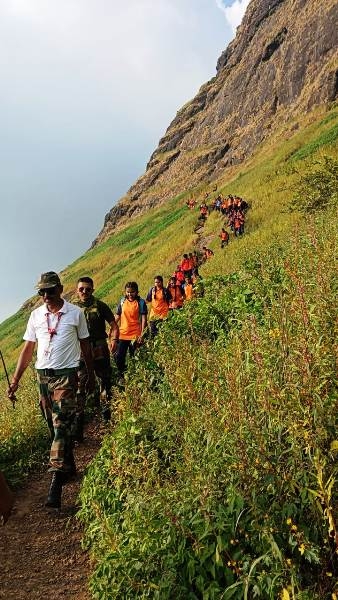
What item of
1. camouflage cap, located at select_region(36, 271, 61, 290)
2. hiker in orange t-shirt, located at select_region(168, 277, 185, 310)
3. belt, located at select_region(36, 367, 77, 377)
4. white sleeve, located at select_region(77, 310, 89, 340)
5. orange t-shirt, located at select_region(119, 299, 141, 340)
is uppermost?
camouflage cap, located at select_region(36, 271, 61, 290)

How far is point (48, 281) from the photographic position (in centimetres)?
530

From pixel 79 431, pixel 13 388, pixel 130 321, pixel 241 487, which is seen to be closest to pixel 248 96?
pixel 130 321

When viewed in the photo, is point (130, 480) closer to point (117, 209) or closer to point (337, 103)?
point (337, 103)

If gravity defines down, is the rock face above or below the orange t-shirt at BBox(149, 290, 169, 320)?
above

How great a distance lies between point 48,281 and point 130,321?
328 cm

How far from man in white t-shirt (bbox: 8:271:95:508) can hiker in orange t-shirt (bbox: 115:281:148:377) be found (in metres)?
2.85

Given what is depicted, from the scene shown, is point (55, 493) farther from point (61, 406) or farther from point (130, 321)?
point (130, 321)

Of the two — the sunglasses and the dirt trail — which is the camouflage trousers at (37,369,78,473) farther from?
the sunglasses

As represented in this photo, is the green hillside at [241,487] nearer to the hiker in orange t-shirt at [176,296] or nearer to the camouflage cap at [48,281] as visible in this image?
the camouflage cap at [48,281]

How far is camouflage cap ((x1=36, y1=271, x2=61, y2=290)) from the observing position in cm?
524

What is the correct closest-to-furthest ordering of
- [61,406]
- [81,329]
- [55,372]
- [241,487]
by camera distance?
[241,487], [61,406], [55,372], [81,329]

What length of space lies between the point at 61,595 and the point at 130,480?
36.7 inches

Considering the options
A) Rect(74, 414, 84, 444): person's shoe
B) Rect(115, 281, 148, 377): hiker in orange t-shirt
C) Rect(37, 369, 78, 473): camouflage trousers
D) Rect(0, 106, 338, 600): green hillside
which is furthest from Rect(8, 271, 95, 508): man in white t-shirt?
Rect(115, 281, 148, 377): hiker in orange t-shirt

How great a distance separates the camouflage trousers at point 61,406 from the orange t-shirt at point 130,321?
10.1ft
